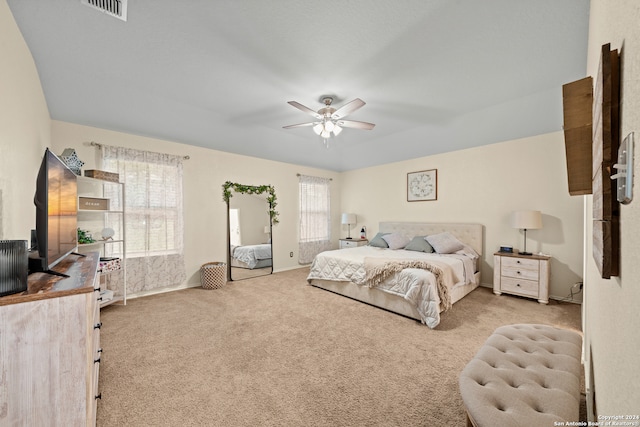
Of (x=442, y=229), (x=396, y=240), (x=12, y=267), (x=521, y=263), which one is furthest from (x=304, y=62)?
(x=521, y=263)

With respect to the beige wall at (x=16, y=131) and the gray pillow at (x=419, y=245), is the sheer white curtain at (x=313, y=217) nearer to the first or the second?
the gray pillow at (x=419, y=245)

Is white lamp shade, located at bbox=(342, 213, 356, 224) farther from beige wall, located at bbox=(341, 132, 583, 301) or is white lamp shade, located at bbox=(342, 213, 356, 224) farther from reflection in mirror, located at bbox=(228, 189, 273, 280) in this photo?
reflection in mirror, located at bbox=(228, 189, 273, 280)

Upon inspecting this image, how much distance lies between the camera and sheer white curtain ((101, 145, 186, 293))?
3.87 meters

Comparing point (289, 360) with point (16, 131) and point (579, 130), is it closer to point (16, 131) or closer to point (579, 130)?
point (579, 130)

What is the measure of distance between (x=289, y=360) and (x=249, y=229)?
3343mm

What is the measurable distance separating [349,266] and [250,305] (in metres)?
1.51

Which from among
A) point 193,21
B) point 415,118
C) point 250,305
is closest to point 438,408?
point 250,305

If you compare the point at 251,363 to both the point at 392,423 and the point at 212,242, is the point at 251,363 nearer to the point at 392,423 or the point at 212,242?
the point at 392,423

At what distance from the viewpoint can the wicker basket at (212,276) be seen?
→ 4.38 meters

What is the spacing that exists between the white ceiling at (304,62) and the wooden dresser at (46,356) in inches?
80.3

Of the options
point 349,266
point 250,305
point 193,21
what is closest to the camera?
point 193,21

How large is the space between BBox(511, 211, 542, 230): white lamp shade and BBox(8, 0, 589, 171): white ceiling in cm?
122

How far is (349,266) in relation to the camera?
3.87 meters

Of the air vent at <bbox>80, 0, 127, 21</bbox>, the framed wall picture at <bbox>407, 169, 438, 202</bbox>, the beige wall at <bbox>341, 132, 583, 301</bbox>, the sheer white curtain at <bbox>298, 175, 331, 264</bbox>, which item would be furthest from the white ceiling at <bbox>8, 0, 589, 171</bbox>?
the sheer white curtain at <bbox>298, 175, 331, 264</bbox>
